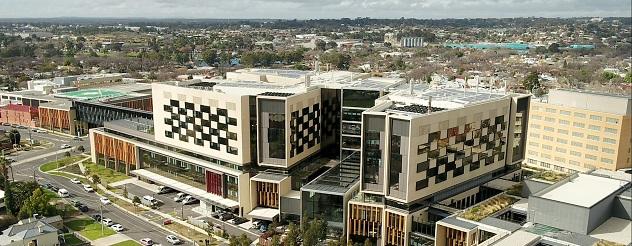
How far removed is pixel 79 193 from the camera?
4775 centimetres

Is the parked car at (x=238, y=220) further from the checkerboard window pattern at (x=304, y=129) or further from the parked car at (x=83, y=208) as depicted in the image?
the parked car at (x=83, y=208)

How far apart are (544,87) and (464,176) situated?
6567 cm

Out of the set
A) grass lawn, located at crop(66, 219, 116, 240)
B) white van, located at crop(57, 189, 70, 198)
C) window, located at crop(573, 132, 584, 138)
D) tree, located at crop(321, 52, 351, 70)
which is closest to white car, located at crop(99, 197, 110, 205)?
white van, located at crop(57, 189, 70, 198)

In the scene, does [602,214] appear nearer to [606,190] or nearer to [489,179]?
[606,190]

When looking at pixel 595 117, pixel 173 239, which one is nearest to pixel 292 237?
pixel 173 239

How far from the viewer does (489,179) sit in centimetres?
3853

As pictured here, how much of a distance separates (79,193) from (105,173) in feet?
18.5

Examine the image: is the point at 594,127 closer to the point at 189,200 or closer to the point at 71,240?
the point at 189,200

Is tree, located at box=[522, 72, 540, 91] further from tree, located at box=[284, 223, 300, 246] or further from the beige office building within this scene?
tree, located at box=[284, 223, 300, 246]

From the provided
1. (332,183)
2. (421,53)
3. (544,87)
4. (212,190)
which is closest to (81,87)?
(212,190)

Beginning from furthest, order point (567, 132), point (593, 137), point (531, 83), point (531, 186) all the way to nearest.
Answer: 1. point (531, 83)
2. point (567, 132)
3. point (593, 137)
4. point (531, 186)

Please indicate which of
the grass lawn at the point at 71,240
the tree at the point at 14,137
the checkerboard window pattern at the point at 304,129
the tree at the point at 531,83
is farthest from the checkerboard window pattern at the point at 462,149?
the tree at the point at 531,83

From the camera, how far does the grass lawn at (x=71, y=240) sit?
121 ft

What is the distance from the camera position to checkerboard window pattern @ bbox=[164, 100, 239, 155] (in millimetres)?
41531
